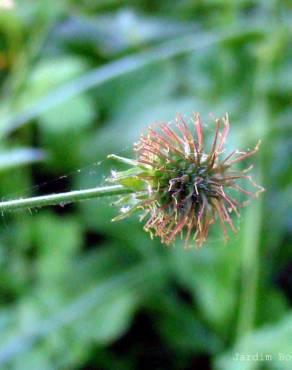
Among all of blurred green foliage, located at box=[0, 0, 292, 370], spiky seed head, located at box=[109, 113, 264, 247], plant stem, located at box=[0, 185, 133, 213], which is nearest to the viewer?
plant stem, located at box=[0, 185, 133, 213]

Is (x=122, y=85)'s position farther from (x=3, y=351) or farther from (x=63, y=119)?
(x=3, y=351)

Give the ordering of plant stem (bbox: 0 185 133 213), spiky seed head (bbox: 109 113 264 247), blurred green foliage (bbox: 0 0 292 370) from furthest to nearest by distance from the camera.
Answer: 1. blurred green foliage (bbox: 0 0 292 370)
2. spiky seed head (bbox: 109 113 264 247)
3. plant stem (bbox: 0 185 133 213)

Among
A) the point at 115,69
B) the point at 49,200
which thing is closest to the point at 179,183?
the point at 49,200

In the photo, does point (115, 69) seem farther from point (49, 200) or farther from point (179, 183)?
point (49, 200)

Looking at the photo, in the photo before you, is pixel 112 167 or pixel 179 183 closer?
pixel 179 183

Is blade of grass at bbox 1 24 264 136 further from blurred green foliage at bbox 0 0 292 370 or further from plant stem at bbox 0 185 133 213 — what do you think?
plant stem at bbox 0 185 133 213

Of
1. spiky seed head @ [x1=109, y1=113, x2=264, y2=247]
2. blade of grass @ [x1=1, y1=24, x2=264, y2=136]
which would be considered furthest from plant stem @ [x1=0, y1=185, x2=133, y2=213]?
blade of grass @ [x1=1, y1=24, x2=264, y2=136]

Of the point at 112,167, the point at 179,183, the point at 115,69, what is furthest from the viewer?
the point at 112,167
